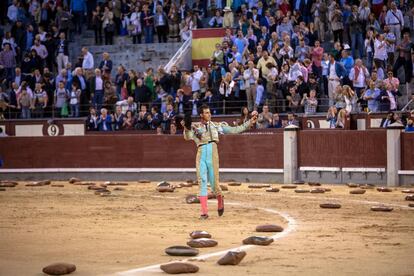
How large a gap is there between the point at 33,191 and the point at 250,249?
11625 millimetres

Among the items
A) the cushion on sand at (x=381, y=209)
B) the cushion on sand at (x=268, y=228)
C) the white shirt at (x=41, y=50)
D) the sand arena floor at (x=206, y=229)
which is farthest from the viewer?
the white shirt at (x=41, y=50)

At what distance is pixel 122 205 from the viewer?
1764 cm

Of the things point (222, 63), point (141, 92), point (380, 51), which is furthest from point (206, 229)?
point (141, 92)

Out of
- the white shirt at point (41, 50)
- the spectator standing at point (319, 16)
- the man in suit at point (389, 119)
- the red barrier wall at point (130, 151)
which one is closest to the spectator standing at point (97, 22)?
the white shirt at point (41, 50)

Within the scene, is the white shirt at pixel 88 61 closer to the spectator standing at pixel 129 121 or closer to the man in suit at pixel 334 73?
the spectator standing at pixel 129 121

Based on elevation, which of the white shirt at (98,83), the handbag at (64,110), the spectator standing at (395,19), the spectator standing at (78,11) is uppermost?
the spectator standing at (78,11)

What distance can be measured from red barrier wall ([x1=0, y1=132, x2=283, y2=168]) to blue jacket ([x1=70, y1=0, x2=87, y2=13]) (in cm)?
573

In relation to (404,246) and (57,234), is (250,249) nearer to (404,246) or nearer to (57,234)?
(404,246)

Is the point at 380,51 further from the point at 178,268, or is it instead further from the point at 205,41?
the point at 178,268

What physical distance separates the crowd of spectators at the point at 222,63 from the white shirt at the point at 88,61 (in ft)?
0.11

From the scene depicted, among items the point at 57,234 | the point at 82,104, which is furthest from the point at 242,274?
the point at 82,104

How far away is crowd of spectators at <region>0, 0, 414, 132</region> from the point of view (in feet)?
80.8

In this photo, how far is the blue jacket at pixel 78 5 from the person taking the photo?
31406mm

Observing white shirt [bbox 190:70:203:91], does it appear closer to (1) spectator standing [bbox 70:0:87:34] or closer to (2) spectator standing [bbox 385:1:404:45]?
(2) spectator standing [bbox 385:1:404:45]
